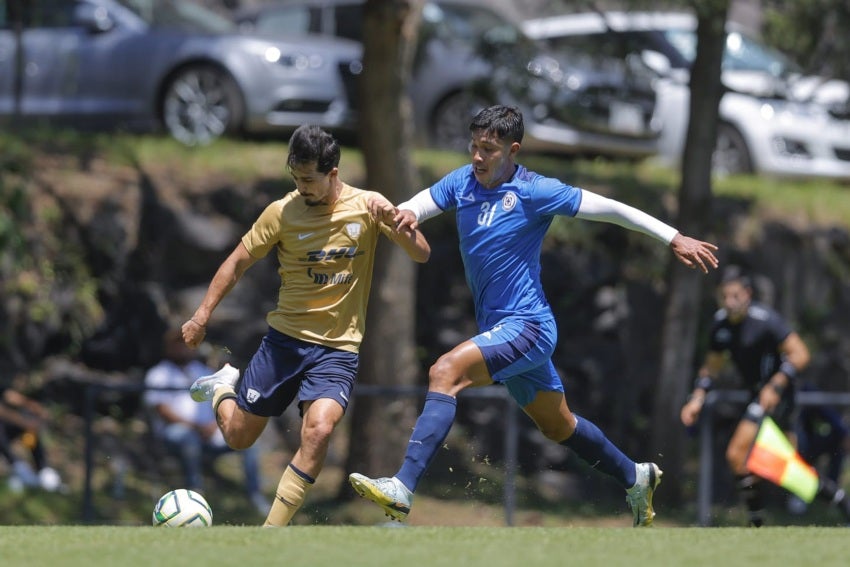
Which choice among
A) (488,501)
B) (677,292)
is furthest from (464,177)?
(677,292)

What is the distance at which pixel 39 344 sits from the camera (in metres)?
14.9

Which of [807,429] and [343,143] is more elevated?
[343,143]

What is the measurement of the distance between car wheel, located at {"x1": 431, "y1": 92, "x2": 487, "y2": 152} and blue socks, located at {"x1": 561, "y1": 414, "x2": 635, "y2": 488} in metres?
9.42

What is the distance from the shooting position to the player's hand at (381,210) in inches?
319

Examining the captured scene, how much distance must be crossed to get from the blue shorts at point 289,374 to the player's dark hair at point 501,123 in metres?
1.43

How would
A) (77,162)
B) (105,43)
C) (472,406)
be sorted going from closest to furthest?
1. (472,406)
2. (77,162)
3. (105,43)

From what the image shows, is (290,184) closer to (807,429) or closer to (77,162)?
(77,162)

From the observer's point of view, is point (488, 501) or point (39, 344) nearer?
point (488, 501)

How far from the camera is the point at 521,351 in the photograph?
798cm

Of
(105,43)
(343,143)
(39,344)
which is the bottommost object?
(39,344)

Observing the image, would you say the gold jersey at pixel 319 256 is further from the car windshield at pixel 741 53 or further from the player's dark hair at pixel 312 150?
the car windshield at pixel 741 53

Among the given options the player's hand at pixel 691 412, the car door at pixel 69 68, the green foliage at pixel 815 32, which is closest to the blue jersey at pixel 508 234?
the player's hand at pixel 691 412

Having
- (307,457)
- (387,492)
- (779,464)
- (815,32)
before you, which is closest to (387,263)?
(779,464)

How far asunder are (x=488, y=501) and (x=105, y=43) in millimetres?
8111
